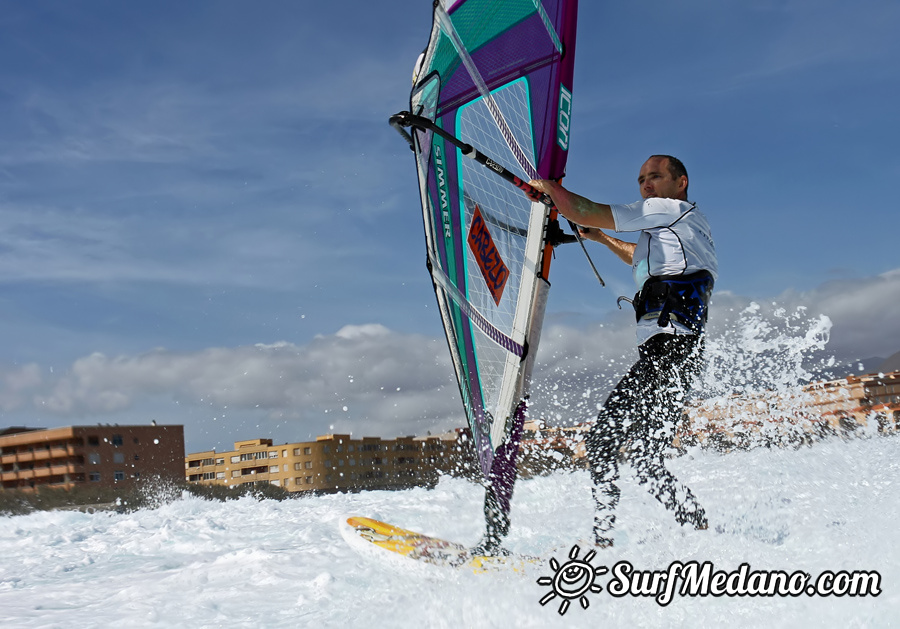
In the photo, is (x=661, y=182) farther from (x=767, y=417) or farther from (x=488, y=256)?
(x=767, y=417)

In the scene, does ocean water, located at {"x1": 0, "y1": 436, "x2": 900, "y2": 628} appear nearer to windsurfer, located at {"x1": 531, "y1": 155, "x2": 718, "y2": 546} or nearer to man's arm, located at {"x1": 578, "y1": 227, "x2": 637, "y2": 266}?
windsurfer, located at {"x1": 531, "y1": 155, "x2": 718, "y2": 546}

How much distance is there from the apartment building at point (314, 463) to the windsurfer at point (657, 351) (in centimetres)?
5803

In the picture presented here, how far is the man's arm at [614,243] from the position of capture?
3.51 metres

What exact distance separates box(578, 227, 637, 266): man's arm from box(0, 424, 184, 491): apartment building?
53.2 metres

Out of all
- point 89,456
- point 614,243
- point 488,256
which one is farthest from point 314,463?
point 614,243

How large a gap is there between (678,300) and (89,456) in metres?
58.1

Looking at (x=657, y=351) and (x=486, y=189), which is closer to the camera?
(x=657, y=351)

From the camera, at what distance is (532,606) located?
2.20 metres

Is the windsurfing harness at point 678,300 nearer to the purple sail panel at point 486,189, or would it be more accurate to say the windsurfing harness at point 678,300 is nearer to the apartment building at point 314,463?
the purple sail panel at point 486,189

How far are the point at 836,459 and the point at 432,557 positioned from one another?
2.48m

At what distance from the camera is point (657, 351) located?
282 cm

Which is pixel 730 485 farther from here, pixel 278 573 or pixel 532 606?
pixel 278 573

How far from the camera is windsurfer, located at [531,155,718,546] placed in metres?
2.79

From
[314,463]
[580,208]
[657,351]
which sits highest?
[580,208]
